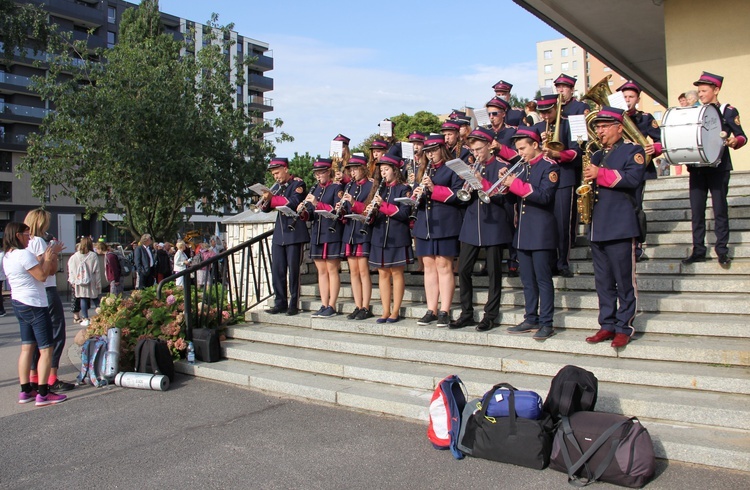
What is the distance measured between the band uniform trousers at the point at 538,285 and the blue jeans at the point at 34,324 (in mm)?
5193

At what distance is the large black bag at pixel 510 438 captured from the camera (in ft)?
14.4

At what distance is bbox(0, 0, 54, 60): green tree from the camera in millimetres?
16516

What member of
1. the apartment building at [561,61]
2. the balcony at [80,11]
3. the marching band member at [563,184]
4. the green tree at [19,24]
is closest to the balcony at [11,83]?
the balcony at [80,11]

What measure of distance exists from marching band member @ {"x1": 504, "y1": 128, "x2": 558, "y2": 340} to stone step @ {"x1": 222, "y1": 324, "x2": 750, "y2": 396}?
17.3 inches

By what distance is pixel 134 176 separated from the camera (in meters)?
19.7

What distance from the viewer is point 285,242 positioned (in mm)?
8836

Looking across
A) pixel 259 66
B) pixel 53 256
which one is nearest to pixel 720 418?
pixel 53 256

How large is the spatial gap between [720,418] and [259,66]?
73.0 metres

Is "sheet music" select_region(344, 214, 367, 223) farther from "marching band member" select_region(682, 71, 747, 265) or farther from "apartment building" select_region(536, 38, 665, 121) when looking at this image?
"apartment building" select_region(536, 38, 665, 121)

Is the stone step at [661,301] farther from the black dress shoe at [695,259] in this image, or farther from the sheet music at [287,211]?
the sheet music at [287,211]

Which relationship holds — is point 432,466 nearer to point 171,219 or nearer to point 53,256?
point 53,256

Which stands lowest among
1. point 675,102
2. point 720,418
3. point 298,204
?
point 720,418

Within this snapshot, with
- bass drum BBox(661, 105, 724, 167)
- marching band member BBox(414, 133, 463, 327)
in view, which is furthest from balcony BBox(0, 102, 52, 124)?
bass drum BBox(661, 105, 724, 167)

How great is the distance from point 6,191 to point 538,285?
52.1m
